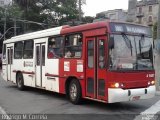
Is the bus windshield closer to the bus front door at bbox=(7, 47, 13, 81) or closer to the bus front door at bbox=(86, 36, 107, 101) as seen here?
the bus front door at bbox=(86, 36, 107, 101)

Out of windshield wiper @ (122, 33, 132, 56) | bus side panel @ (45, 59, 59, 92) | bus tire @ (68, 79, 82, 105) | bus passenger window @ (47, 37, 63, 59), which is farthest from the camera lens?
bus side panel @ (45, 59, 59, 92)

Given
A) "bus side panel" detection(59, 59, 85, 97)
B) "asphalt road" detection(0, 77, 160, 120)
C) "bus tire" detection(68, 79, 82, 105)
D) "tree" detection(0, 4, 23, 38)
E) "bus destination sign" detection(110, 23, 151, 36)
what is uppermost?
"tree" detection(0, 4, 23, 38)

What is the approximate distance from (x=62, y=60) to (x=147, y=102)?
3.45 meters

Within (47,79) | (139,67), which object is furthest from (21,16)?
(139,67)

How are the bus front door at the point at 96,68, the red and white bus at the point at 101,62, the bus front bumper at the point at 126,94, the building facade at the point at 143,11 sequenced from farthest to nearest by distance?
the building facade at the point at 143,11 < the bus front door at the point at 96,68 < the red and white bus at the point at 101,62 < the bus front bumper at the point at 126,94

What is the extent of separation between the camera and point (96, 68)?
38.3ft

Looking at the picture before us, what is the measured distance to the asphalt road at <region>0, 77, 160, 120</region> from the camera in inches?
411

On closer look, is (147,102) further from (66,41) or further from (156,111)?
(66,41)

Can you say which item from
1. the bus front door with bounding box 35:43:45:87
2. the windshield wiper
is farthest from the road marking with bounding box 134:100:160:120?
the bus front door with bounding box 35:43:45:87

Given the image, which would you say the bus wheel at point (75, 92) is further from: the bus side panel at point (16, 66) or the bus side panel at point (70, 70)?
the bus side panel at point (16, 66)

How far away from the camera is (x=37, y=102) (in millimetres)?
13484

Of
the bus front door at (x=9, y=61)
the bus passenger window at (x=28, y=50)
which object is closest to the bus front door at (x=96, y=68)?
the bus passenger window at (x=28, y=50)

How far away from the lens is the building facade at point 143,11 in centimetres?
10543

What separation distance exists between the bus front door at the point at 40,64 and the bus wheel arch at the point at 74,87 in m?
2.13
